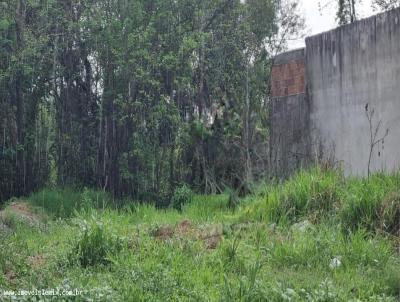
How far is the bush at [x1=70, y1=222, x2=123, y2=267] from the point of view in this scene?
506cm

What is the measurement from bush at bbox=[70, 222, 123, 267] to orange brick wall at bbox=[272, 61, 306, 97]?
5.33 m

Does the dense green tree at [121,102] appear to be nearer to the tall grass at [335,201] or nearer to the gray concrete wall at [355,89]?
the gray concrete wall at [355,89]

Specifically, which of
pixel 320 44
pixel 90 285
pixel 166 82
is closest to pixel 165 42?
pixel 166 82

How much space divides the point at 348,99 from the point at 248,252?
14.1 feet

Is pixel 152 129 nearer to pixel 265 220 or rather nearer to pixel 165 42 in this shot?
pixel 165 42

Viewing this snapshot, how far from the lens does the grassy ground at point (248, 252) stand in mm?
4246

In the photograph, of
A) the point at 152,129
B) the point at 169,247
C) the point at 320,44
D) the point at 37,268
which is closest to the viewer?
the point at 37,268

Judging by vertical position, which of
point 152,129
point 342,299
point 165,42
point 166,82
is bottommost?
point 342,299

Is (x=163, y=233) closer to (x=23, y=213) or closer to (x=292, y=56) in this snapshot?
(x=23, y=213)

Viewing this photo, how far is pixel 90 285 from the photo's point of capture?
435 centimetres

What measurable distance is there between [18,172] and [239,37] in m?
5.71

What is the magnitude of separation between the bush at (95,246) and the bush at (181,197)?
4948 mm

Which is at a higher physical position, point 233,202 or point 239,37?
point 239,37

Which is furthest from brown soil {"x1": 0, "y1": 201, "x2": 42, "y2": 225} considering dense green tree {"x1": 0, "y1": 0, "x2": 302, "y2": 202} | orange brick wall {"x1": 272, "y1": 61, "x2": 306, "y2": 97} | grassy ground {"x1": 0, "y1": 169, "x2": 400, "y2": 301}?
orange brick wall {"x1": 272, "y1": 61, "x2": 306, "y2": 97}
